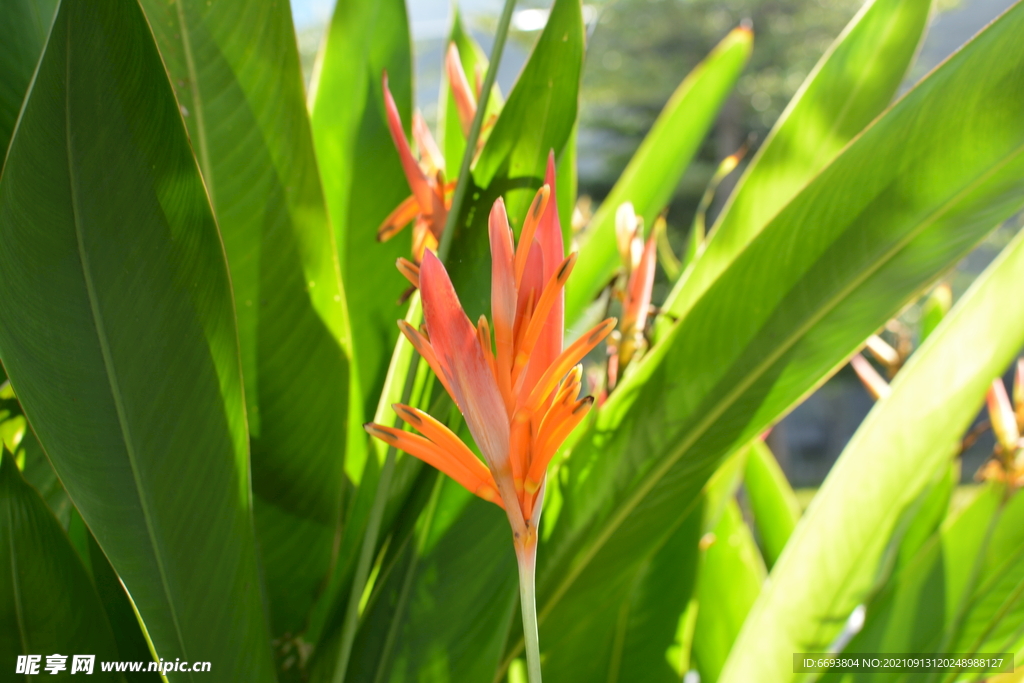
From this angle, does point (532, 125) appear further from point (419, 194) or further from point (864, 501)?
point (864, 501)

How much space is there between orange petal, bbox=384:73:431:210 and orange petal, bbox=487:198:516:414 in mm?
146

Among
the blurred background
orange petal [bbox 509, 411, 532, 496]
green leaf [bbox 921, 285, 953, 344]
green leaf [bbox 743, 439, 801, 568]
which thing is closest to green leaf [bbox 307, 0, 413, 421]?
orange petal [bbox 509, 411, 532, 496]

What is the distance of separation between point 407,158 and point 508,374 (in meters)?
0.17

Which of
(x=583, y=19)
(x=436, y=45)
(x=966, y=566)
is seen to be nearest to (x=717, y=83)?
(x=583, y=19)

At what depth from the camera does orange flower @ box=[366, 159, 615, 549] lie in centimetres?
20

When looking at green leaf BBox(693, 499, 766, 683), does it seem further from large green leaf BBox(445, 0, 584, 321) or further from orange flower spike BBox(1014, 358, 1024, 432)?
large green leaf BBox(445, 0, 584, 321)

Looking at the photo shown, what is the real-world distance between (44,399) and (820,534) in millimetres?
418

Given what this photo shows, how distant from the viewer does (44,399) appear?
0.82 ft

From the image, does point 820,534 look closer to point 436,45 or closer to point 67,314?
point 67,314

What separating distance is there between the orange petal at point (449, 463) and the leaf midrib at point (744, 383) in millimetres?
161

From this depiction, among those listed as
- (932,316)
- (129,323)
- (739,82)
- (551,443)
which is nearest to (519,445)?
(551,443)

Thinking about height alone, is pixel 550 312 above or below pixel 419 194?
below

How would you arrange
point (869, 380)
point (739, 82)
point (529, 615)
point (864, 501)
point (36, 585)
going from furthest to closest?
point (739, 82)
point (869, 380)
point (864, 501)
point (36, 585)
point (529, 615)

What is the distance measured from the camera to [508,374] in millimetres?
210
